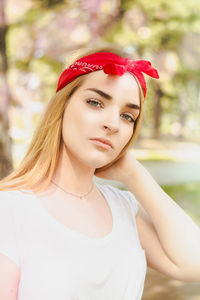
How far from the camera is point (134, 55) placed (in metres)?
5.75

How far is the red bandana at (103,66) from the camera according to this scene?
141cm

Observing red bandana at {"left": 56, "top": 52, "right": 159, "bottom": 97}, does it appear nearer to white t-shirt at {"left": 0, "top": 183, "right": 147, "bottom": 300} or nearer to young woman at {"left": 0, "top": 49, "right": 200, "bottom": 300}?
young woman at {"left": 0, "top": 49, "right": 200, "bottom": 300}

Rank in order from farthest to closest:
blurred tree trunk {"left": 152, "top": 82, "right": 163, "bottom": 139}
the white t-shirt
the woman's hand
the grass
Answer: blurred tree trunk {"left": 152, "top": 82, "right": 163, "bottom": 139}
the grass
the woman's hand
the white t-shirt

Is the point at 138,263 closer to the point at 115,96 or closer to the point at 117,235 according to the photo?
the point at 117,235

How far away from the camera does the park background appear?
5.82 metres

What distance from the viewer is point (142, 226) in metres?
1.67

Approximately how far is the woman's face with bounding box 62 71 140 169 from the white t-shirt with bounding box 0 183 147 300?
285 millimetres

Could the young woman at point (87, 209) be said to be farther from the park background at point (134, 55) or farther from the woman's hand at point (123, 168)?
the park background at point (134, 55)

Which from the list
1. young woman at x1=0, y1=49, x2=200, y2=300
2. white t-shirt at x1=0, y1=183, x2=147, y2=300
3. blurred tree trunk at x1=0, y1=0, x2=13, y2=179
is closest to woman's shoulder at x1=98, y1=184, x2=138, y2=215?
young woman at x1=0, y1=49, x2=200, y2=300

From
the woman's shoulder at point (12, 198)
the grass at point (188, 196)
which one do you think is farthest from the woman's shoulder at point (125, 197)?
the grass at point (188, 196)

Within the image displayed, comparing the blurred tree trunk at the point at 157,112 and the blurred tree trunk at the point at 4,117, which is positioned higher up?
the blurred tree trunk at the point at 4,117

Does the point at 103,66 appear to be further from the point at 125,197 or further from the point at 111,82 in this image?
the point at 125,197

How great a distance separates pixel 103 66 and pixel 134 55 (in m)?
4.56

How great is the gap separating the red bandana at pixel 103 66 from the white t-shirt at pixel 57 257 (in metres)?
0.55
